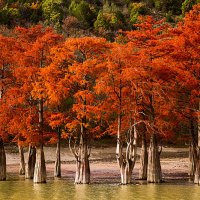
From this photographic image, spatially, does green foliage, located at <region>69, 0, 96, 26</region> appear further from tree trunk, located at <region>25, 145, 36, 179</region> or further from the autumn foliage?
the autumn foliage

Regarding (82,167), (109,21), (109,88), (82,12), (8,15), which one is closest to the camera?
(109,88)

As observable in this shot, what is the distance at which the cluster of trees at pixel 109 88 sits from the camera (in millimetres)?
43250

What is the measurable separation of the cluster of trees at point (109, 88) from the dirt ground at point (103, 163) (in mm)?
5296

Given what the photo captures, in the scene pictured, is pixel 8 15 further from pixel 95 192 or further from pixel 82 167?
pixel 95 192

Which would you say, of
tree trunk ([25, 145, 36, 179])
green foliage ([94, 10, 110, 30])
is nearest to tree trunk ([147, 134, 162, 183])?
tree trunk ([25, 145, 36, 179])

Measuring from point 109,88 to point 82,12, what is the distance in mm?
153684

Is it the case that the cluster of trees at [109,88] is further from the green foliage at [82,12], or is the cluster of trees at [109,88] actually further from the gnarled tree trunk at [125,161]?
the green foliage at [82,12]

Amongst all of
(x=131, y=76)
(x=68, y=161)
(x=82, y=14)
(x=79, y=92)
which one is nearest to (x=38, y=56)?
(x=79, y=92)

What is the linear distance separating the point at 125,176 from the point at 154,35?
488 inches

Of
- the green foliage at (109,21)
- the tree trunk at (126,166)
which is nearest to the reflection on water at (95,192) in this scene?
the tree trunk at (126,166)

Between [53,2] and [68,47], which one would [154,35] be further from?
[53,2]

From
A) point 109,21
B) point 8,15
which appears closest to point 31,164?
point 8,15

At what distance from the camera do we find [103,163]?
2840 inches

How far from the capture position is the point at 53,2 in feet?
629
